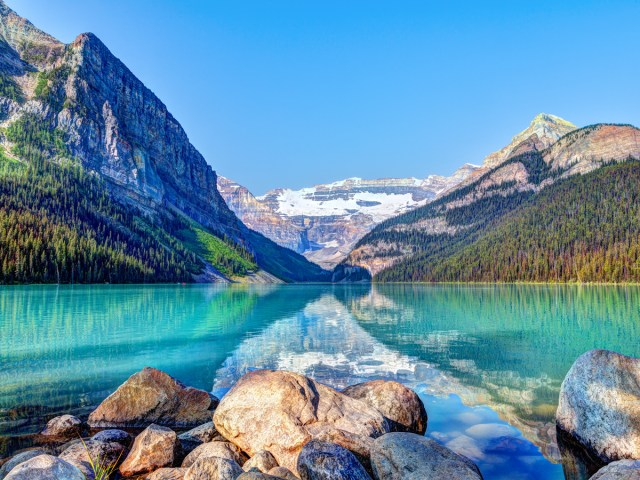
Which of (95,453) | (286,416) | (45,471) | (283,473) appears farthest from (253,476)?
(95,453)

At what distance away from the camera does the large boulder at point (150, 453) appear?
1238 cm

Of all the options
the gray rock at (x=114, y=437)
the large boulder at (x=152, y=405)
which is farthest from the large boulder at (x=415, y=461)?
the large boulder at (x=152, y=405)

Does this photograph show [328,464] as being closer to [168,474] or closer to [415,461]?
[415,461]

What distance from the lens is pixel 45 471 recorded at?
9.14 meters

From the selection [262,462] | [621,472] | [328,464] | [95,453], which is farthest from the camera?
[95,453]

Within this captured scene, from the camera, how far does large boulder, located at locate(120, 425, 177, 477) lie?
40.6ft

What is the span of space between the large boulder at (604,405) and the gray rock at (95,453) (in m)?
13.5

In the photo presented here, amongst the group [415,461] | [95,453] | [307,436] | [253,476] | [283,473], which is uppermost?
[253,476]

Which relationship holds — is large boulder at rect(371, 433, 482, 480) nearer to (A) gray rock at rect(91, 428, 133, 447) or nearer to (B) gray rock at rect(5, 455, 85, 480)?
(B) gray rock at rect(5, 455, 85, 480)

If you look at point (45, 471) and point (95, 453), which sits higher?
point (45, 471)

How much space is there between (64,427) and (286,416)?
783 cm

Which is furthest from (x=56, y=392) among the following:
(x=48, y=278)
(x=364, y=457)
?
(x=48, y=278)

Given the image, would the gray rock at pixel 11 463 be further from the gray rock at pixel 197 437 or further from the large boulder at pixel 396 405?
the large boulder at pixel 396 405

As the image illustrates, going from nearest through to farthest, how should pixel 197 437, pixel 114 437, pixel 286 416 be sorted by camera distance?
pixel 286 416, pixel 114 437, pixel 197 437
